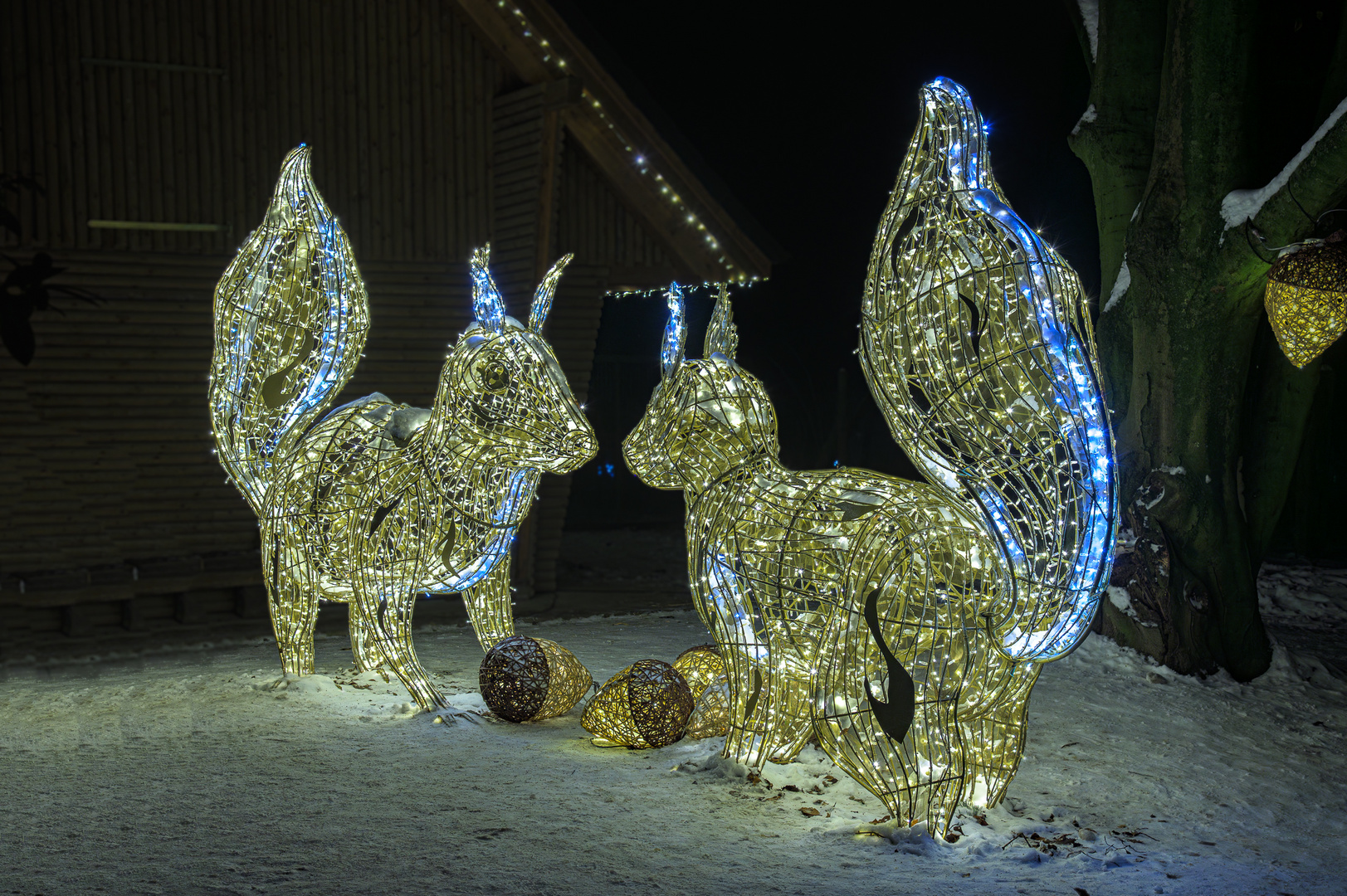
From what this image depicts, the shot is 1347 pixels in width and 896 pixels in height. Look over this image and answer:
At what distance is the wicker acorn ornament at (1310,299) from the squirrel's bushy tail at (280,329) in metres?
5.05

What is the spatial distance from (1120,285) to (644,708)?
14.5ft

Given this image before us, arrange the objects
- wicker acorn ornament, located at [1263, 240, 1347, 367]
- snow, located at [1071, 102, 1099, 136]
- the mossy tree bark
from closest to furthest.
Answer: wicker acorn ornament, located at [1263, 240, 1347, 367]
the mossy tree bark
snow, located at [1071, 102, 1099, 136]

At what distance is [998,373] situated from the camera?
3590mm

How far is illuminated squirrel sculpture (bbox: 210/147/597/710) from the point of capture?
5523 mm

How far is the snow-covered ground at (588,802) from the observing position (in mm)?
3756

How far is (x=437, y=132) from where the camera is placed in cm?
1038

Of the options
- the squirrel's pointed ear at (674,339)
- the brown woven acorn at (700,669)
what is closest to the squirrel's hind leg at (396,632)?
the brown woven acorn at (700,669)

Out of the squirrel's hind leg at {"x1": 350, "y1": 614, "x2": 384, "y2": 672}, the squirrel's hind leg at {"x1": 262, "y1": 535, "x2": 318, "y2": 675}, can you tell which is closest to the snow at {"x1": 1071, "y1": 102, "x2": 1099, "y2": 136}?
the squirrel's hind leg at {"x1": 350, "y1": 614, "x2": 384, "y2": 672}

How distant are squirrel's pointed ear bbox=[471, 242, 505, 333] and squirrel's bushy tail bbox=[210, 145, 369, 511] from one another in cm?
122

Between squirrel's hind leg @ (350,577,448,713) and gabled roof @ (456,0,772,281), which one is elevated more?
gabled roof @ (456,0,772,281)

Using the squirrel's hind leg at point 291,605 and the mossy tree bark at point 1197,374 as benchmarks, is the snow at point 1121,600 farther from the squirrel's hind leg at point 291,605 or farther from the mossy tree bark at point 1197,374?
the squirrel's hind leg at point 291,605

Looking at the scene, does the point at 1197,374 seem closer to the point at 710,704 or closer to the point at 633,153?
the point at 710,704

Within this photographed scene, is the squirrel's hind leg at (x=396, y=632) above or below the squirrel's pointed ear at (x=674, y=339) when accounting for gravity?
below

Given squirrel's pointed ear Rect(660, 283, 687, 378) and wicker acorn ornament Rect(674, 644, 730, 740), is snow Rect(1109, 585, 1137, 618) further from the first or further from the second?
squirrel's pointed ear Rect(660, 283, 687, 378)
